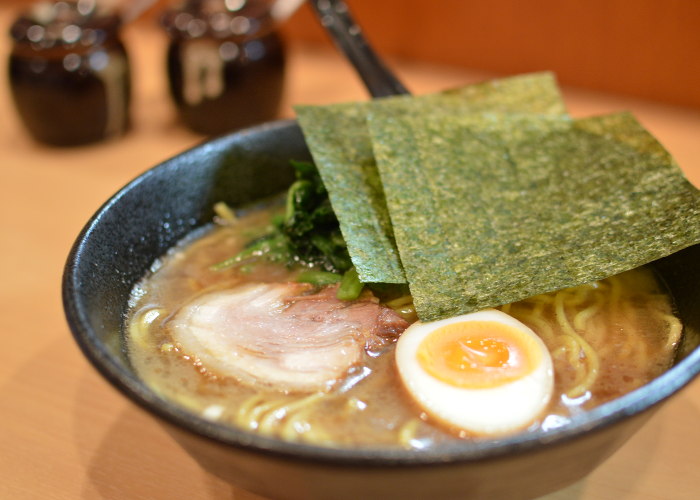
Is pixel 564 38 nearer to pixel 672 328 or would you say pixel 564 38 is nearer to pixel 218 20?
pixel 218 20

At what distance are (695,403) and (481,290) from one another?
56cm

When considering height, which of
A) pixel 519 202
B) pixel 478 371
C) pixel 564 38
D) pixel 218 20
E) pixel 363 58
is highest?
pixel 218 20

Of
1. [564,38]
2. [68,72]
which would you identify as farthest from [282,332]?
[564,38]

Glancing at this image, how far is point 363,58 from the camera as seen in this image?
6.20ft

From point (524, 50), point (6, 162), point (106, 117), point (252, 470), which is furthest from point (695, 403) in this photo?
point (6, 162)

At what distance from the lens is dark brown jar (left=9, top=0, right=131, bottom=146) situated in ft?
7.76

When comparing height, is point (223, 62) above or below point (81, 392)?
above

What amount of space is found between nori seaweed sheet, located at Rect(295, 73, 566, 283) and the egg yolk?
0.55 ft

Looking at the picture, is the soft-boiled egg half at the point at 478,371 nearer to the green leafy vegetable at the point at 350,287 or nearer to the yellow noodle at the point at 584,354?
the yellow noodle at the point at 584,354

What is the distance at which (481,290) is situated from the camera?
50.4 inches

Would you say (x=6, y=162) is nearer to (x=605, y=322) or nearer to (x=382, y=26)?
(x=382, y=26)

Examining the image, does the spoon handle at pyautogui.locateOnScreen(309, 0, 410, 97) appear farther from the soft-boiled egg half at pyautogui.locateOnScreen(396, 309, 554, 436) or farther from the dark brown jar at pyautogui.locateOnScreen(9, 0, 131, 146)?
the dark brown jar at pyautogui.locateOnScreen(9, 0, 131, 146)

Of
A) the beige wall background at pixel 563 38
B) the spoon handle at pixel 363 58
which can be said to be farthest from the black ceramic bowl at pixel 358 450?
the beige wall background at pixel 563 38

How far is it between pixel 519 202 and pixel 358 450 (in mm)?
858
